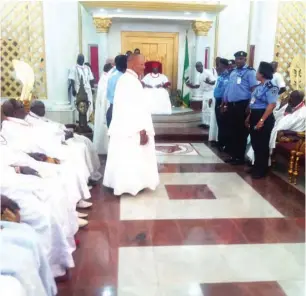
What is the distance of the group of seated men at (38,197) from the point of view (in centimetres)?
163

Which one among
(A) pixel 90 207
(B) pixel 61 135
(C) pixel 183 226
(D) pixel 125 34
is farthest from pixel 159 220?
(D) pixel 125 34

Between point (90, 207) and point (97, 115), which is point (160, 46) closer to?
point (97, 115)

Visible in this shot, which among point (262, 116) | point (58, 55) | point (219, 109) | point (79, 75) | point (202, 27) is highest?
point (202, 27)

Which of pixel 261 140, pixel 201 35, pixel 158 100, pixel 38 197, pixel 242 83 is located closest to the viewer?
pixel 38 197

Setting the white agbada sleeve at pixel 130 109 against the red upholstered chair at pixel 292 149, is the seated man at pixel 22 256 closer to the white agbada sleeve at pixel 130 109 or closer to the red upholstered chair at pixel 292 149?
the white agbada sleeve at pixel 130 109

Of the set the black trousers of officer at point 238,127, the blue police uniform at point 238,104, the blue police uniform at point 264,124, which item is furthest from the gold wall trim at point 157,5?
the blue police uniform at point 264,124

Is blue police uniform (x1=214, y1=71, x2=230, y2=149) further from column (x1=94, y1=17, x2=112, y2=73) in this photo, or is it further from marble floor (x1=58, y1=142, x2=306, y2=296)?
column (x1=94, y1=17, x2=112, y2=73)

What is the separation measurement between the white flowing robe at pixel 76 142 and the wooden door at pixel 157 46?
504 cm

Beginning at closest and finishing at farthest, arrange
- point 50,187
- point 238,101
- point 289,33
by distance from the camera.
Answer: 1. point 50,187
2. point 238,101
3. point 289,33

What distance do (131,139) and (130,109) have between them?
29 centimetres

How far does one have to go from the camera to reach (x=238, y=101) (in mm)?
5027

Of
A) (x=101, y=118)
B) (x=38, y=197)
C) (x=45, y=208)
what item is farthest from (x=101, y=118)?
(x=45, y=208)

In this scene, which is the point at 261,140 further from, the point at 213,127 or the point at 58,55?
the point at 58,55

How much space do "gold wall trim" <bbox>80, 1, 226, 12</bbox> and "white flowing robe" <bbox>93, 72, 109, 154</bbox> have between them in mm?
2764
